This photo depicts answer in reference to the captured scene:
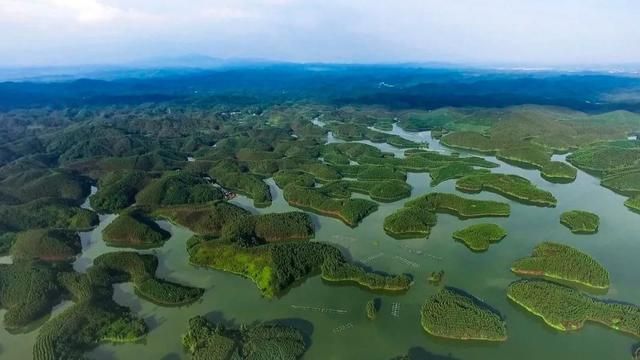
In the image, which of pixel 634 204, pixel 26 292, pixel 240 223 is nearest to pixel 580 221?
pixel 634 204

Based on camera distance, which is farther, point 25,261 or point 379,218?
point 379,218

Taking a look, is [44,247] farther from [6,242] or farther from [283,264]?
[283,264]

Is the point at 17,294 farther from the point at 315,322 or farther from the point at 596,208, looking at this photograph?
the point at 596,208

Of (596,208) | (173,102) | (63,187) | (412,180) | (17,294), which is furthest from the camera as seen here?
(173,102)

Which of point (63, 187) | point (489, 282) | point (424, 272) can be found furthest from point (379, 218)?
point (63, 187)

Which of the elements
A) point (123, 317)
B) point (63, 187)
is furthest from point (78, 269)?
point (63, 187)

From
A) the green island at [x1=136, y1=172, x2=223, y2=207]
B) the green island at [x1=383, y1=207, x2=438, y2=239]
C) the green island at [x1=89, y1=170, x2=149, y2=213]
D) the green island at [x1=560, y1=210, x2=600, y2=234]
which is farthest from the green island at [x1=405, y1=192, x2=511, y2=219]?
the green island at [x1=89, y1=170, x2=149, y2=213]

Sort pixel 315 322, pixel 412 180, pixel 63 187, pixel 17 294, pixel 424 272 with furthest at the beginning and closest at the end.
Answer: pixel 412 180 → pixel 63 187 → pixel 424 272 → pixel 17 294 → pixel 315 322
